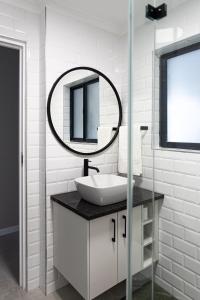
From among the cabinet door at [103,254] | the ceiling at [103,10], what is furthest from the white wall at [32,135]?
the cabinet door at [103,254]

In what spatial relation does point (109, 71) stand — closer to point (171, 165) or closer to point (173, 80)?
point (173, 80)

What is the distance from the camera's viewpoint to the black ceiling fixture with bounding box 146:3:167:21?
1.28m

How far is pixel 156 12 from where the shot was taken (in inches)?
55.0

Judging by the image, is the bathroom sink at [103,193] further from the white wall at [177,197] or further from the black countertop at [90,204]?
the white wall at [177,197]

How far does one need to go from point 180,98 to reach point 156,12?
2.07ft

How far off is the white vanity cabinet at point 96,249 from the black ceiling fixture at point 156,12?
1238 mm

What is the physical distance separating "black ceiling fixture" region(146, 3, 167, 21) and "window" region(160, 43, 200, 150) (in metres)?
0.29

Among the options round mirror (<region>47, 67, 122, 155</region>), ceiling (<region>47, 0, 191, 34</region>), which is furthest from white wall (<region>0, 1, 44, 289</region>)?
ceiling (<region>47, 0, 191, 34</region>)

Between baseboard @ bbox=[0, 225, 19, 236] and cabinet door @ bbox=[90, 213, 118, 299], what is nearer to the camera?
cabinet door @ bbox=[90, 213, 118, 299]

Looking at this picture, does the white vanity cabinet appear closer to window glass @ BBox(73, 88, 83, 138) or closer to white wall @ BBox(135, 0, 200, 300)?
white wall @ BBox(135, 0, 200, 300)

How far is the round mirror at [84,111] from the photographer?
182cm

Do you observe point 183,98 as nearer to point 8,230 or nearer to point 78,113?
point 78,113

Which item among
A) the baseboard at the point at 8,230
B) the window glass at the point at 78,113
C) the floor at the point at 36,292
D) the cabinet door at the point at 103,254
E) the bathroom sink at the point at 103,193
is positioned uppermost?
the window glass at the point at 78,113

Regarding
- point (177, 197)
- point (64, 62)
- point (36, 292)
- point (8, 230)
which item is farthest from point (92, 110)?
point (8, 230)
